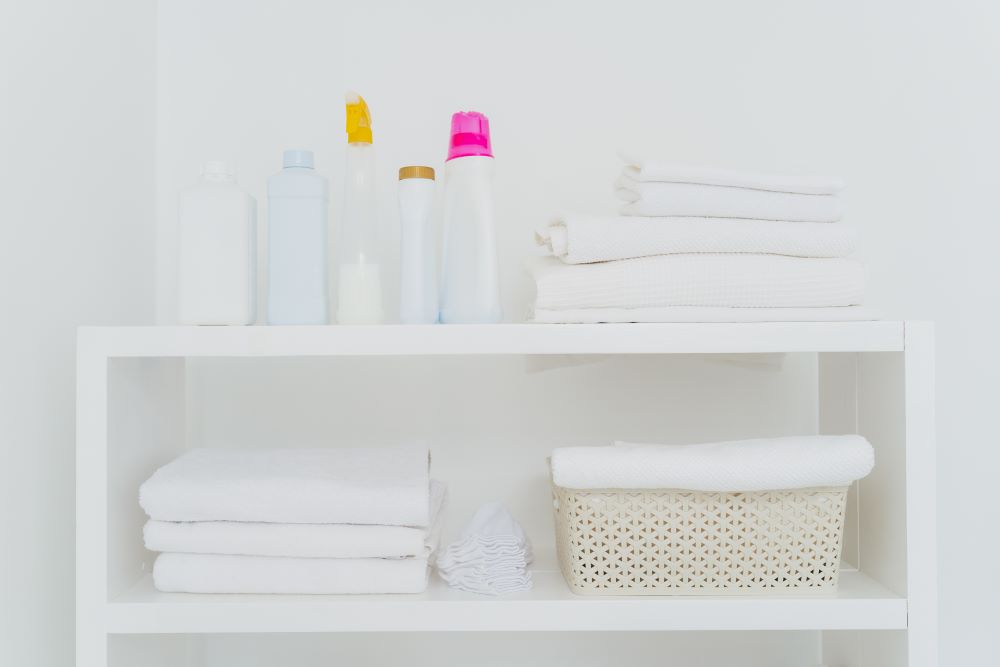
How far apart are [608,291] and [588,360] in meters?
0.25

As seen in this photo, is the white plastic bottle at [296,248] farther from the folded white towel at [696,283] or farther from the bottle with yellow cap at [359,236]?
the folded white towel at [696,283]

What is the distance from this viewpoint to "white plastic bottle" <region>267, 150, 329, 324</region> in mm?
934

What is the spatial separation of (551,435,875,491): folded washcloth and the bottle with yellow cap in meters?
0.28

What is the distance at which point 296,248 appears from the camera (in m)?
0.94

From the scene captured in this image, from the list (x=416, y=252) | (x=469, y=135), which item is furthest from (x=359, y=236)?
(x=469, y=135)

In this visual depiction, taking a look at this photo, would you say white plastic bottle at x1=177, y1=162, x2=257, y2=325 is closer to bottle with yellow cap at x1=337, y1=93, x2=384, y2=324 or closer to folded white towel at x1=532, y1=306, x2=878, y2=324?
bottle with yellow cap at x1=337, y1=93, x2=384, y2=324

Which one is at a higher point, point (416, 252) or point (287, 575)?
point (416, 252)

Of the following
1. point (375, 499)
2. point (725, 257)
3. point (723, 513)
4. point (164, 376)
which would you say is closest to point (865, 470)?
point (723, 513)

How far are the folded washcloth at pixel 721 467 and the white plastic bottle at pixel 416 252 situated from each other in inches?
9.4

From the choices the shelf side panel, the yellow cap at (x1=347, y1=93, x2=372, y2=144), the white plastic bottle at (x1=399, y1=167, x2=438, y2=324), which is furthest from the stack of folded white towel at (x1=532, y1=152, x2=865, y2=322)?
the shelf side panel

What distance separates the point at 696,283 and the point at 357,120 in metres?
0.43

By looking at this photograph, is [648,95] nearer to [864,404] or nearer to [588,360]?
[588,360]

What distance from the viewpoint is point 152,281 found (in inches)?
48.6

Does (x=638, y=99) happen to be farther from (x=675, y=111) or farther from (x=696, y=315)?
(x=696, y=315)
